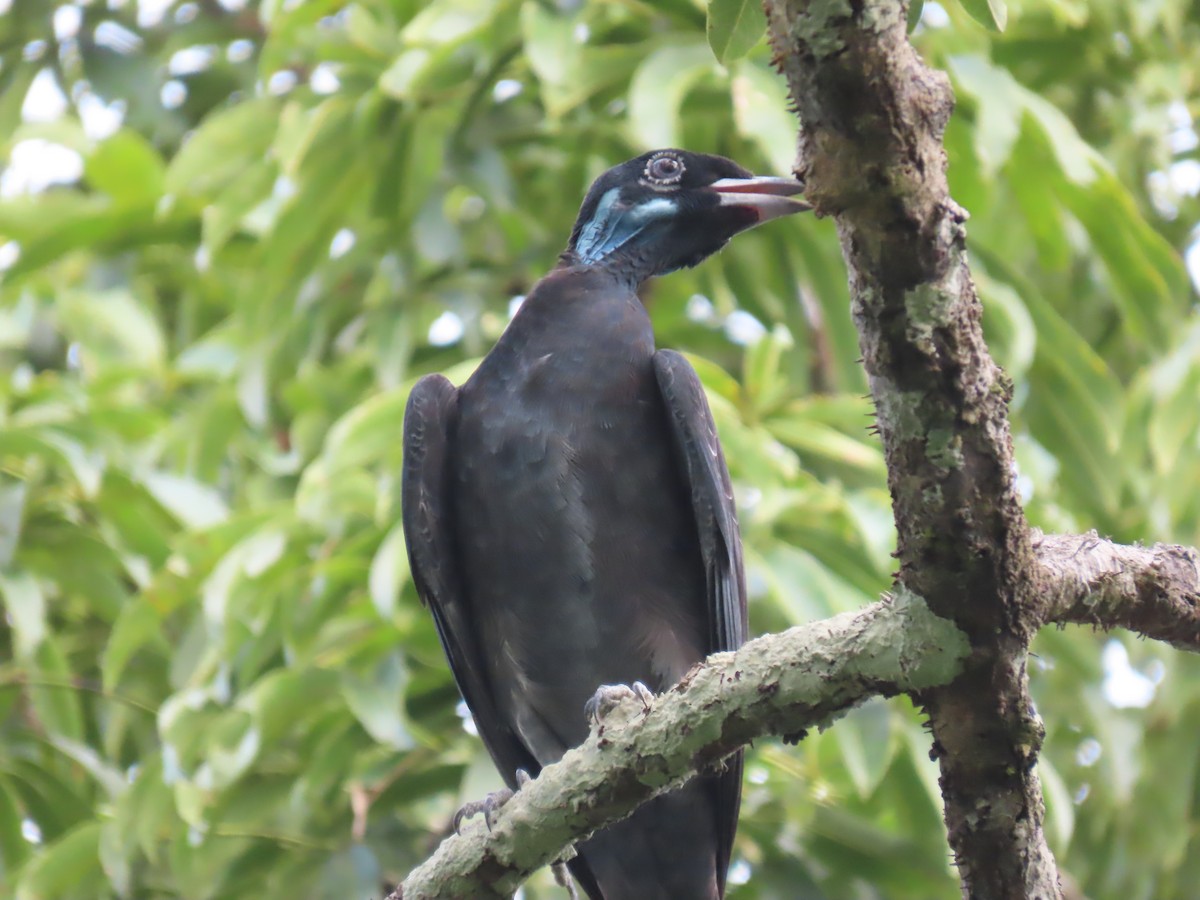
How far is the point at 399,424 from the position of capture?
4703mm

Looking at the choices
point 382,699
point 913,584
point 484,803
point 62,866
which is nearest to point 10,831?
point 62,866

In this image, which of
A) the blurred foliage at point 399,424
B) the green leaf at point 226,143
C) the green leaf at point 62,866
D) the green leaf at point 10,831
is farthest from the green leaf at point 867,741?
the green leaf at point 226,143

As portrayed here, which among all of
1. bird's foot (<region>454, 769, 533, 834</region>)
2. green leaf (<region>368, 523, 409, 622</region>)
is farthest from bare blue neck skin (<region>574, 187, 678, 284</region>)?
bird's foot (<region>454, 769, 533, 834</region>)

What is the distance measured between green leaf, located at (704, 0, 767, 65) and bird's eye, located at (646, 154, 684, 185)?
2.37 meters

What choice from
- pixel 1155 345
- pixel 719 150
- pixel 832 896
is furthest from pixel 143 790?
pixel 1155 345

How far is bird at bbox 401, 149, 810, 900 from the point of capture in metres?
4.13

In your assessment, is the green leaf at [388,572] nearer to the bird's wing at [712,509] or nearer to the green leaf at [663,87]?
the bird's wing at [712,509]

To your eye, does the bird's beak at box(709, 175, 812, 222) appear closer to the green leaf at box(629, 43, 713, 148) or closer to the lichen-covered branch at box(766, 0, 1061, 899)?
the green leaf at box(629, 43, 713, 148)

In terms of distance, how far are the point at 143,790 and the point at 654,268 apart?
2340mm

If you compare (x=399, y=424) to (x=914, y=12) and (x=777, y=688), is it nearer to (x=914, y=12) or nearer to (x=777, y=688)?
(x=777, y=688)

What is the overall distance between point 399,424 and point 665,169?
116 cm

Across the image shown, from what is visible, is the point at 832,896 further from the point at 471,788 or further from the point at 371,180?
the point at 371,180

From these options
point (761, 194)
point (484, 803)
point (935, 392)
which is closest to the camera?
point (935, 392)

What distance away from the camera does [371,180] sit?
5559mm
